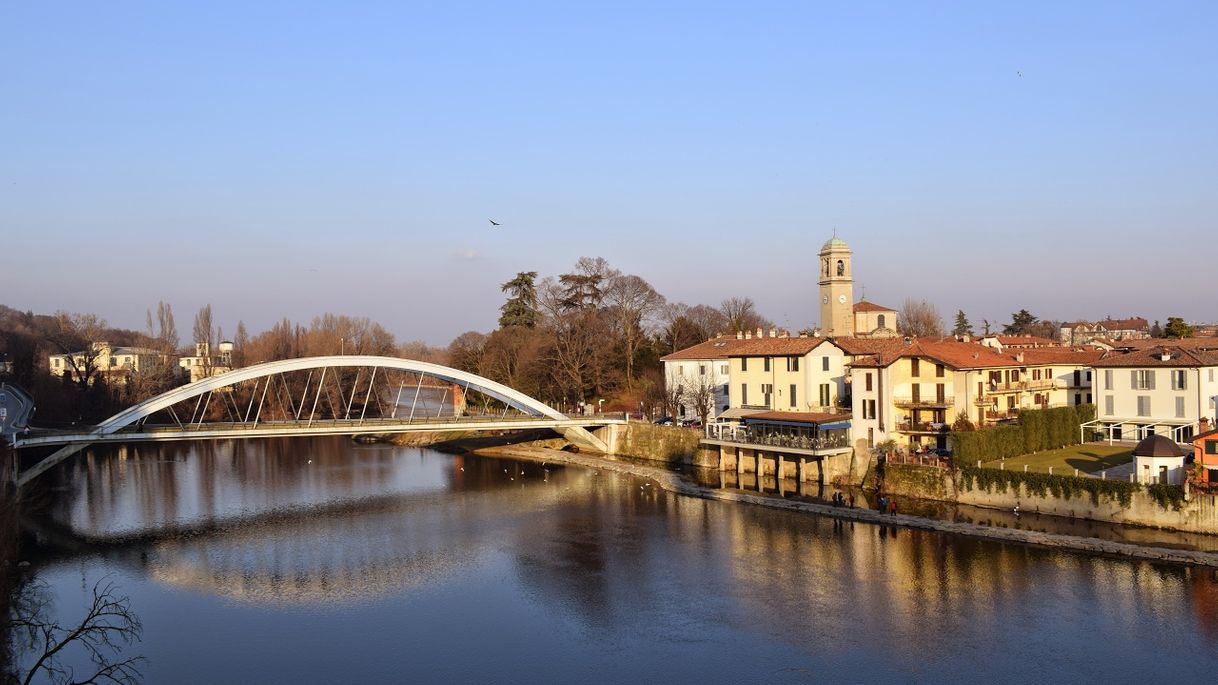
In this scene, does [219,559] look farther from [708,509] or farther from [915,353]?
[915,353]

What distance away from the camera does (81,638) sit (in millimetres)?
22625

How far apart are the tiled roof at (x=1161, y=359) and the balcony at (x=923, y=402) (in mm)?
7864

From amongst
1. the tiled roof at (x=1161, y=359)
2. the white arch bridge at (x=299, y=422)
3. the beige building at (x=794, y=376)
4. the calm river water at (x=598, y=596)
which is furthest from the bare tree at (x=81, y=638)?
the tiled roof at (x=1161, y=359)

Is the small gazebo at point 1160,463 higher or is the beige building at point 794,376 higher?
the beige building at point 794,376

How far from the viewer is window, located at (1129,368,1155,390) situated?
130 ft

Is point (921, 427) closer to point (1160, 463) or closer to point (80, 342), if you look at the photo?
point (1160, 463)

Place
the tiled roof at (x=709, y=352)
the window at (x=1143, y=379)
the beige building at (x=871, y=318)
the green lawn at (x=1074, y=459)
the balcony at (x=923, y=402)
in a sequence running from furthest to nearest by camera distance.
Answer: the beige building at (x=871, y=318) → the tiled roof at (x=709, y=352) → the balcony at (x=923, y=402) → the window at (x=1143, y=379) → the green lawn at (x=1074, y=459)

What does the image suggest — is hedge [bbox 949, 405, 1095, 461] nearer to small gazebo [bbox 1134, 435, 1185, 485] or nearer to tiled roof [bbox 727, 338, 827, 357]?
small gazebo [bbox 1134, 435, 1185, 485]

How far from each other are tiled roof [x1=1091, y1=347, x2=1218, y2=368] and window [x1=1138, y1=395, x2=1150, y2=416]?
1437 mm

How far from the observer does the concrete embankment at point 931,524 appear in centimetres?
2595

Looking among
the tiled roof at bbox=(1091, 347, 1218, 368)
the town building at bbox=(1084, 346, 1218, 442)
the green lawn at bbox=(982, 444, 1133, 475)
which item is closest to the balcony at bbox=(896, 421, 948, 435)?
the green lawn at bbox=(982, 444, 1133, 475)

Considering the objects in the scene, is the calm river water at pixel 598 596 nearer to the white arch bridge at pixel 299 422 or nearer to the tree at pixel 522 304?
the white arch bridge at pixel 299 422

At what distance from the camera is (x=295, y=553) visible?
101ft

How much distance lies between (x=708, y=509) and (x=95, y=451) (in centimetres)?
4748
